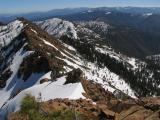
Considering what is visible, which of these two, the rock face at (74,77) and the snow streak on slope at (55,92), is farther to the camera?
the rock face at (74,77)

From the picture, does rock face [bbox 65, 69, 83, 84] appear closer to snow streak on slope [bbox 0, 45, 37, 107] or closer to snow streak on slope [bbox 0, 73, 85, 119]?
snow streak on slope [bbox 0, 73, 85, 119]

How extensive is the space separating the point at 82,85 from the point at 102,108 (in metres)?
39.9

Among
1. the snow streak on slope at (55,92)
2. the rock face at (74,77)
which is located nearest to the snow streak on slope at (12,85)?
the snow streak on slope at (55,92)

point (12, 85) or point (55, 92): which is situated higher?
point (55, 92)

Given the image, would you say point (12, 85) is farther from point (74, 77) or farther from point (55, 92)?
point (55, 92)

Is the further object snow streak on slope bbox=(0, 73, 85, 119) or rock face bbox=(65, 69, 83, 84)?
rock face bbox=(65, 69, 83, 84)

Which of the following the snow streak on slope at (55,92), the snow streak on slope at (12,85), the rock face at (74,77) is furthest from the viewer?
the snow streak on slope at (12,85)

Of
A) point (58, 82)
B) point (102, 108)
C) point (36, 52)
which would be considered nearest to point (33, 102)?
point (102, 108)

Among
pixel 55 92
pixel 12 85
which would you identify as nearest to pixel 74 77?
pixel 55 92

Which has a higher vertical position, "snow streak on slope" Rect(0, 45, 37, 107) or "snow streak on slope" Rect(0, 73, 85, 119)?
"snow streak on slope" Rect(0, 73, 85, 119)

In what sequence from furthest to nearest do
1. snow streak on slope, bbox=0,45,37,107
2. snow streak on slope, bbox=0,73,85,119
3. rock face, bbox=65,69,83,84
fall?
snow streak on slope, bbox=0,45,37,107 < rock face, bbox=65,69,83,84 < snow streak on slope, bbox=0,73,85,119

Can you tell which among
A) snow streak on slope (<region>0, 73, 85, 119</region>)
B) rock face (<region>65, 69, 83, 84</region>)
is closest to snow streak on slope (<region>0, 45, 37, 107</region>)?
snow streak on slope (<region>0, 73, 85, 119</region>)

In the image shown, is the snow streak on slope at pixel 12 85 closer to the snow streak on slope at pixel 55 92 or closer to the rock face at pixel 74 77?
the snow streak on slope at pixel 55 92

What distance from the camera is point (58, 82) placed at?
11081 cm
